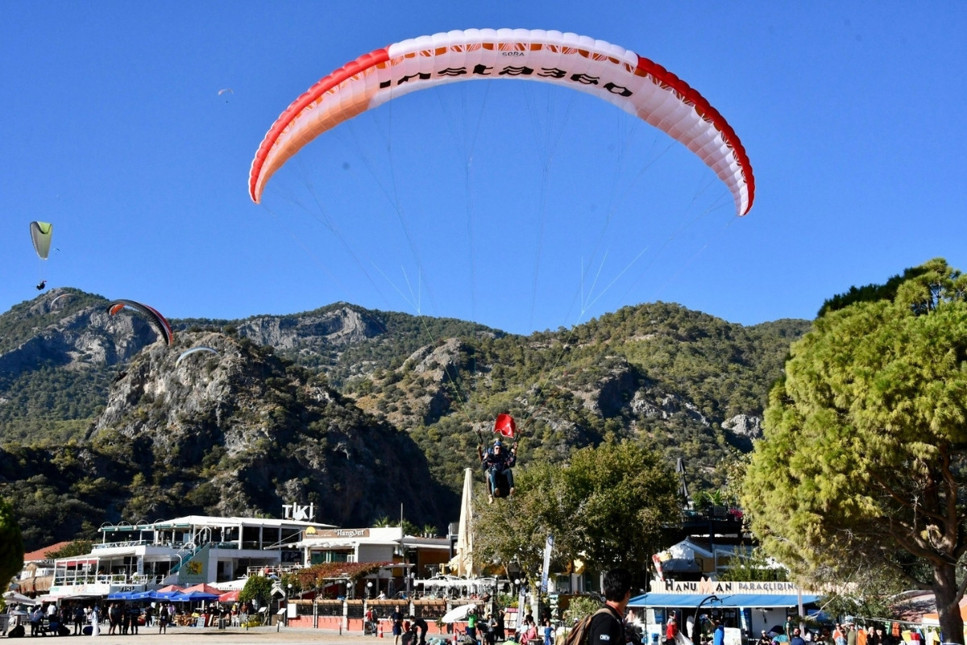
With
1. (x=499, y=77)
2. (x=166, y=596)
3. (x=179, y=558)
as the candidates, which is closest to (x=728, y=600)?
(x=499, y=77)

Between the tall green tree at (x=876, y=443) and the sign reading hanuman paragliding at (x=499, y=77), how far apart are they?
206 inches

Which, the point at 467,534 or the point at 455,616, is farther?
the point at 467,534

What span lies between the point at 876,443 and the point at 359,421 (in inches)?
3985

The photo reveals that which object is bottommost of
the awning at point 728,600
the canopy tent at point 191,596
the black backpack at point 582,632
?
the canopy tent at point 191,596

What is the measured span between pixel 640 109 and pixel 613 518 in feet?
69.7

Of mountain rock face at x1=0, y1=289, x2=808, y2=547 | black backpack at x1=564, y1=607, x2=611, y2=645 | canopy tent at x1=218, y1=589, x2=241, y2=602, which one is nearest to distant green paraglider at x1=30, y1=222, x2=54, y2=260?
canopy tent at x1=218, y1=589, x2=241, y2=602

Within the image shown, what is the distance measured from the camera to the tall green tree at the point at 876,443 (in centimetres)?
1736

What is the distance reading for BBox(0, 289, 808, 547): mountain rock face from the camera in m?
92.8

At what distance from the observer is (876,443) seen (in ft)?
57.2

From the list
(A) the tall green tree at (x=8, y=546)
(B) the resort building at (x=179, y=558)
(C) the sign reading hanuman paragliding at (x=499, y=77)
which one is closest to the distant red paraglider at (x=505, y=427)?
(C) the sign reading hanuman paragliding at (x=499, y=77)

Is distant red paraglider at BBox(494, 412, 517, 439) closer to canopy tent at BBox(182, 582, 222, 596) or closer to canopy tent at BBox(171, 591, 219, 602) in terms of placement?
canopy tent at BBox(171, 591, 219, 602)

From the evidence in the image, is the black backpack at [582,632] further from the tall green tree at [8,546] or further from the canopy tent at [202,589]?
the canopy tent at [202,589]

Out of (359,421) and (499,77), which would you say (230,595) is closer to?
(499,77)

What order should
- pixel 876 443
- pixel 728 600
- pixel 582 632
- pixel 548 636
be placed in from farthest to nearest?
1. pixel 728 600
2. pixel 548 636
3. pixel 876 443
4. pixel 582 632
